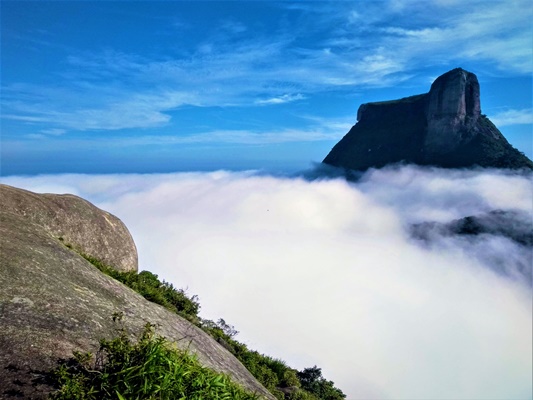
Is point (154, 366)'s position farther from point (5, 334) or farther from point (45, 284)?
point (45, 284)

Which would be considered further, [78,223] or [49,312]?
[78,223]

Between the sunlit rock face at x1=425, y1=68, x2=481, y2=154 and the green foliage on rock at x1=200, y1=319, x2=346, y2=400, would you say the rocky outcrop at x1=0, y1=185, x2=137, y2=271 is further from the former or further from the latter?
the sunlit rock face at x1=425, y1=68, x2=481, y2=154

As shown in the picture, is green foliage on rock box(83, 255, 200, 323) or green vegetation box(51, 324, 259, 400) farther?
green foliage on rock box(83, 255, 200, 323)

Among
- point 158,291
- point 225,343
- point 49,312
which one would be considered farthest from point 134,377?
point 225,343

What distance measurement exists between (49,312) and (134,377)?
1.96 metres

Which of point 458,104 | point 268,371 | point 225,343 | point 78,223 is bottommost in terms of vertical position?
point 268,371

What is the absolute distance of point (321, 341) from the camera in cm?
14738

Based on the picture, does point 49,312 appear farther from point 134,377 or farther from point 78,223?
point 78,223

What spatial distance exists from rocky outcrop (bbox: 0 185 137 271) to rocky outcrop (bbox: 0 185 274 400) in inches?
13.4

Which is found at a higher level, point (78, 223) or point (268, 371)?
point (78, 223)

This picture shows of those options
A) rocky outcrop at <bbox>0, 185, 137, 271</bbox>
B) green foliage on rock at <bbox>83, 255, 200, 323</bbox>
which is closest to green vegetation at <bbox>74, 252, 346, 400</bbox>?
green foliage on rock at <bbox>83, 255, 200, 323</bbox>

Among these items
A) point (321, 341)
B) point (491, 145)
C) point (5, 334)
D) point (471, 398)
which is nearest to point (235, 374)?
point (5, 334)

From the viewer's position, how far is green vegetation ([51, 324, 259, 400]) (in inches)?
152

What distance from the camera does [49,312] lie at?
5.18 meters
